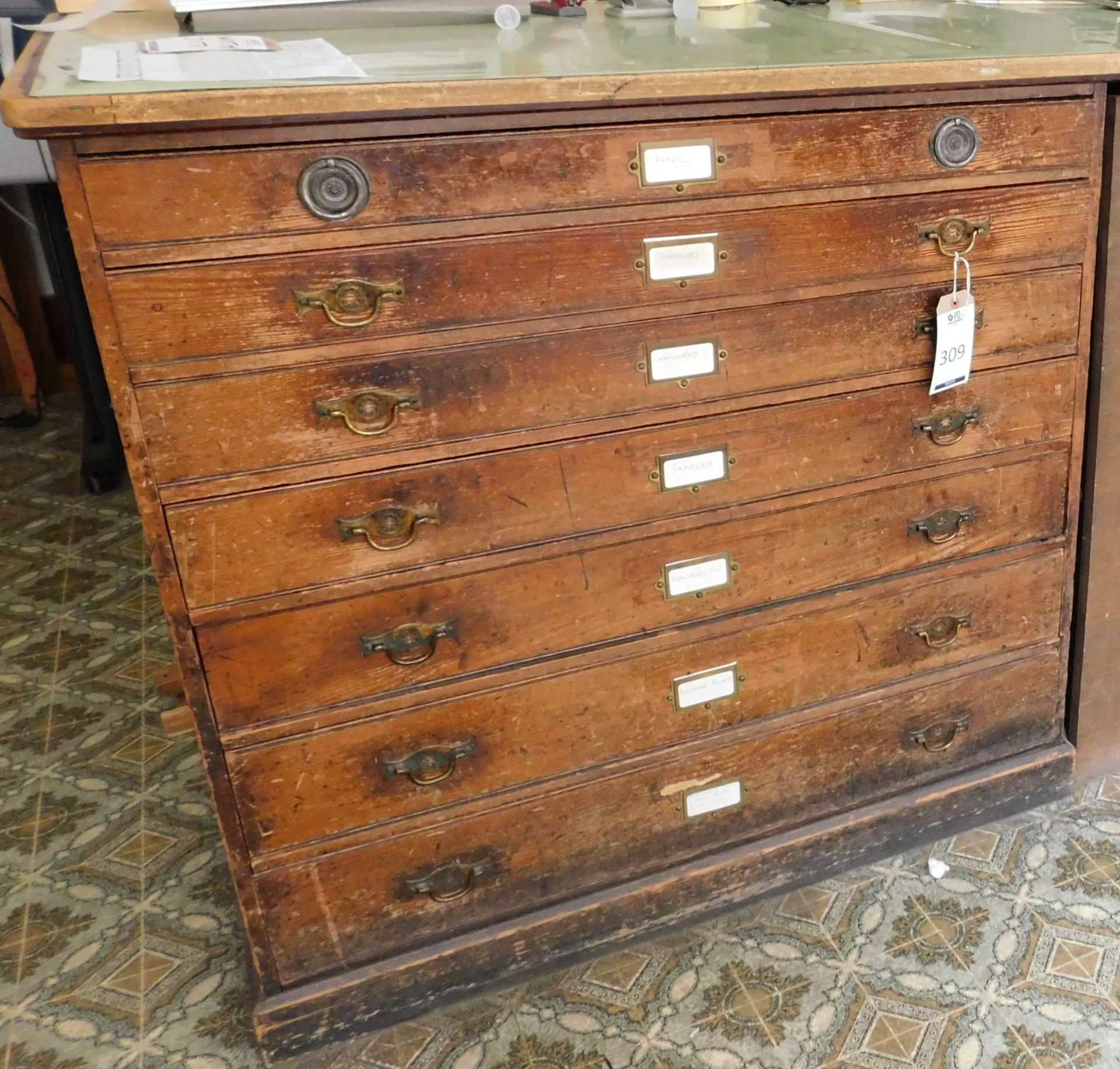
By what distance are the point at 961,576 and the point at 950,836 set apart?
0.42m

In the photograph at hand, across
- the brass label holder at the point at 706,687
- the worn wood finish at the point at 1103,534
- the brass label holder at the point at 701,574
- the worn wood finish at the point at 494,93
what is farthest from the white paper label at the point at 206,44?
the worn wood finish at the point at 1103,534

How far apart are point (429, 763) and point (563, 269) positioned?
57cm

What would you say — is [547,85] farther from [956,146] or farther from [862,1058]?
[862,1058]

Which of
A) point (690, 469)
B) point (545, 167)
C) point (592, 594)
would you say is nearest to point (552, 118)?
point (545, 167)

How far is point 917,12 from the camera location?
60.1 inches

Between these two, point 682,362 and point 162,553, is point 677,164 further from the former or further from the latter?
point 162,553

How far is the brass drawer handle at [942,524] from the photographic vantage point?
4.56ft

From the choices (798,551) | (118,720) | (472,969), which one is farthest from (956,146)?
(118,720)

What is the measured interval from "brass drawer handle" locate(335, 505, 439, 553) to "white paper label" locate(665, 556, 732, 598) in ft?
0.98

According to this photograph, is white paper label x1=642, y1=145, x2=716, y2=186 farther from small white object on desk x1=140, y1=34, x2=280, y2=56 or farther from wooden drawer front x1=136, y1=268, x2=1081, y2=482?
small white object on desk x1=140, y1=34, x2=280, y2=56

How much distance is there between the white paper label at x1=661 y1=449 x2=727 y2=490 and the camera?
124 centimetres

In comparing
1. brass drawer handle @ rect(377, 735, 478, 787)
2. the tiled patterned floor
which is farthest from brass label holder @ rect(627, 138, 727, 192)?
the tiled patterned floor

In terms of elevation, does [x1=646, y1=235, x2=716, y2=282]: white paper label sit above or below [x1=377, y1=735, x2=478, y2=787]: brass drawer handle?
above

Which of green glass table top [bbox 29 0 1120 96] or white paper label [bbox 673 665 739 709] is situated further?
white paper label [bbox 673 665 739 709]
